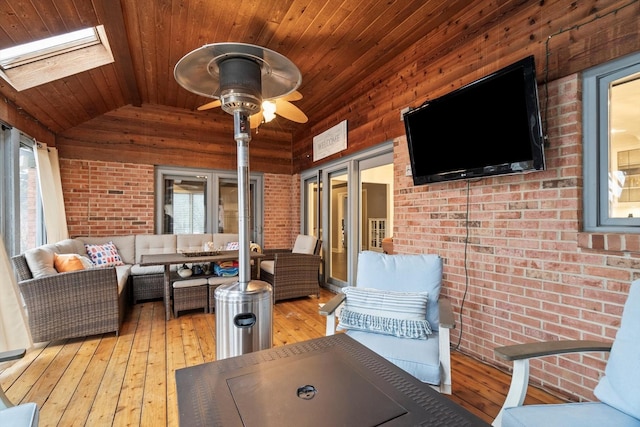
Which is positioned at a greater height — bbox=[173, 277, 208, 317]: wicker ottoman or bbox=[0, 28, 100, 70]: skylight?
bbox=[0, 28, 100, 70]: skylight

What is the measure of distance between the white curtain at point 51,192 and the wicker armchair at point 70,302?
1.49 metres

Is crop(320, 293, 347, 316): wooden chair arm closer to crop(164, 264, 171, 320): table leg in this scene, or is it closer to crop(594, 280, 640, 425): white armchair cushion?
crop(594, 280, 640, 425): white armchair cushion

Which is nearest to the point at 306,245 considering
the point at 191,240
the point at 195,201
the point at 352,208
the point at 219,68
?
the point at 352,208

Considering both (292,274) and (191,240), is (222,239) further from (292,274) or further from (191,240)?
(292,274)

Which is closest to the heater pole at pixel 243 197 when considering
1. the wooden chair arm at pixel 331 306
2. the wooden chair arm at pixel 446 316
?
the wooden chair arm at pixel 331 306

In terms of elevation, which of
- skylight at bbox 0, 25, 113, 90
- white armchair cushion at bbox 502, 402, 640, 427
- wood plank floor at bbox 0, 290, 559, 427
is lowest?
wood plank floor at bbox 0, 290, 559, 427

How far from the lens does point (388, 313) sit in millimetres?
1950

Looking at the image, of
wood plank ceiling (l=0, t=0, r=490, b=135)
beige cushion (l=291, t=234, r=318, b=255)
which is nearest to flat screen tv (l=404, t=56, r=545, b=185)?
wood plank ceiling (l=0, t=0, r=490, b=135)

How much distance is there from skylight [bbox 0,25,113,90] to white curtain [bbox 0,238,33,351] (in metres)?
1.60

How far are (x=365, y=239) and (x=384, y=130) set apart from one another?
4.77ft

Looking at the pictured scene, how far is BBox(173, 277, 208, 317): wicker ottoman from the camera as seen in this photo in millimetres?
3461

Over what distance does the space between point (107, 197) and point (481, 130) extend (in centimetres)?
517

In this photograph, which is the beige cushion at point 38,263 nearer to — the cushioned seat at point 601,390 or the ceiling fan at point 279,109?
the ceiling fan at point 279,109

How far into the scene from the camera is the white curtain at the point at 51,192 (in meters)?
3.77
